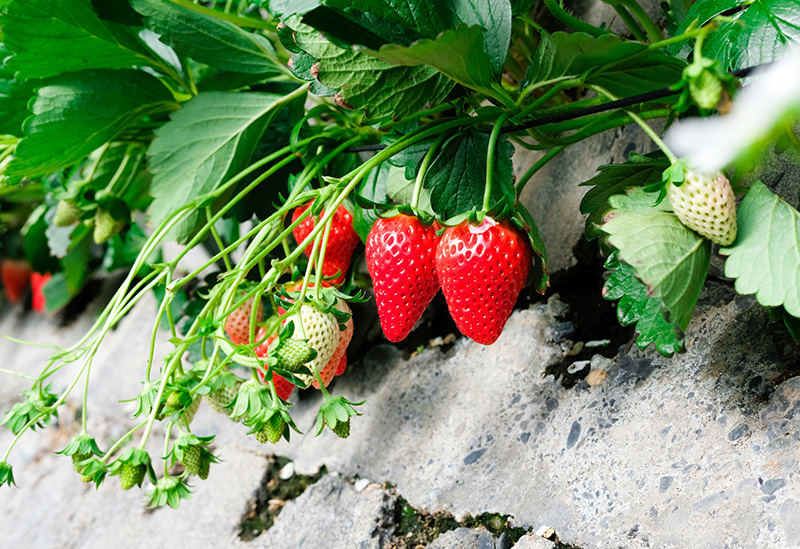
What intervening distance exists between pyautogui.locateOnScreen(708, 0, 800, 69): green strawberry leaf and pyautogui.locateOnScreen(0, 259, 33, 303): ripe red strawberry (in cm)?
233

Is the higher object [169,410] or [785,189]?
[785,189]

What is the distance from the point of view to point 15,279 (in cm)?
223

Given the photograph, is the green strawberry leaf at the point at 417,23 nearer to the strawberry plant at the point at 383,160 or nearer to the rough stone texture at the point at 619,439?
the strawberry plant at the point at 383,160

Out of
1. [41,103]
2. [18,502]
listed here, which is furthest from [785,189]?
[18,502]

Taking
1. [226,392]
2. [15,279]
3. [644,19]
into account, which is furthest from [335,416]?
[15,279]

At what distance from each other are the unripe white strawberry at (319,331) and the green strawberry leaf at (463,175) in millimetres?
164

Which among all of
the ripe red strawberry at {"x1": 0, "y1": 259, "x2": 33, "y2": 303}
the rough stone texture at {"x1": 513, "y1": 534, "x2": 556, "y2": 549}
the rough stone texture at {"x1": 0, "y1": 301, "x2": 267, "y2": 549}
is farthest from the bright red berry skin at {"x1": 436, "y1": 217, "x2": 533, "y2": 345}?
the ripe red strawberry at {"x1": 0, "y1": 259, "x2": 33, "y2": 303}

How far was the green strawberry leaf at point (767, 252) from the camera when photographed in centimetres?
49

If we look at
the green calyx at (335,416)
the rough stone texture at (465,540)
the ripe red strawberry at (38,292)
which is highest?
the green calyx at (335,416)

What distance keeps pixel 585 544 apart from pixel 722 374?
0.22 metres

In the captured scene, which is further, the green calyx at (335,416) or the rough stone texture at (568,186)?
the rough stone texture at (568,186)

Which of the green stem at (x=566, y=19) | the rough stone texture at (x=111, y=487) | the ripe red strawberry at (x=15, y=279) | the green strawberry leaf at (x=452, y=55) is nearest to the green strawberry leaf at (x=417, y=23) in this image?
the green strawberry leaf at (x=452, y=55)

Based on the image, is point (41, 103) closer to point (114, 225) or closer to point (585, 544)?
point (114, 225)

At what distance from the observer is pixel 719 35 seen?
21.8 inches
